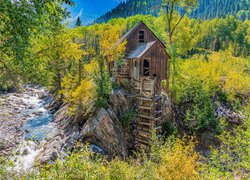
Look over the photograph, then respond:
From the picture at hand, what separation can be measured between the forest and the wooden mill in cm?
128

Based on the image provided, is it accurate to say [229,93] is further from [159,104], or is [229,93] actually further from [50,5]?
[50,5]

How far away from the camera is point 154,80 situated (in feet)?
57.5

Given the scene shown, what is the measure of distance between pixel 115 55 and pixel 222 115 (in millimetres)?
15092

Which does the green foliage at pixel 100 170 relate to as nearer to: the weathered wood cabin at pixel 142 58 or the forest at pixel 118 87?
the forest at pixel 118 87

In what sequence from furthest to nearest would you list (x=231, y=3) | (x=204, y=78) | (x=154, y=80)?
(x=231, y=3) → (x=204, y=78) → (x=154, y=80)

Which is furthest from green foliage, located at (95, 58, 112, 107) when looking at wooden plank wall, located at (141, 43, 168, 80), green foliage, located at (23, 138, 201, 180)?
green foliage, located at (23, 138, 201, 180)

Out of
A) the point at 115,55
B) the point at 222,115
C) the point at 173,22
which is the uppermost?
the point at 173,22

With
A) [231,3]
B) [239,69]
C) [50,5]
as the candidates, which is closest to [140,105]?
[50,5]

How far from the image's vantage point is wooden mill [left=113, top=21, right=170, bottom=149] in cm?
1780

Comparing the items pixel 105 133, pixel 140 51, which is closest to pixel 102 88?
pixel 105 133

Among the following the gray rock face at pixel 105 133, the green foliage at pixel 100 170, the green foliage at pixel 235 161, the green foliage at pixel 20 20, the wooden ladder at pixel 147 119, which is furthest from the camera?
the wooden ladder at pixel 147 119

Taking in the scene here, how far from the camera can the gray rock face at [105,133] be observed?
14.9 meters

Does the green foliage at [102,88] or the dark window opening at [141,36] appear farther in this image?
the dark window opening at [141,36]

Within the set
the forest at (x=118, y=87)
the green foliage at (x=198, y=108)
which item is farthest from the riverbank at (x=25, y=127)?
the green foliage at (x=198, y=108)
